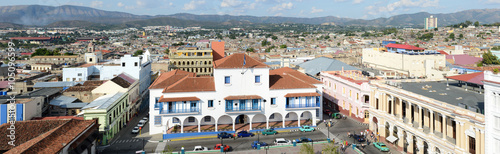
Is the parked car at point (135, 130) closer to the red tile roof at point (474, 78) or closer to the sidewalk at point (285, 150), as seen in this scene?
the sidewalk at point (285, 150)

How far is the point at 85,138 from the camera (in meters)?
32.2

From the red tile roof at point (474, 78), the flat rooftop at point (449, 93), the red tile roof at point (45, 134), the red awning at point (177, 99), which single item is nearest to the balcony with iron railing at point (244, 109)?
the red awning at point (177, 99)

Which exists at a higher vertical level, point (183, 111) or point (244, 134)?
point (183, 111)

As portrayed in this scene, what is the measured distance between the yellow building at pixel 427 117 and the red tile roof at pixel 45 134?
30.7 metres

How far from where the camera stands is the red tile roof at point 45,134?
86.7 ft

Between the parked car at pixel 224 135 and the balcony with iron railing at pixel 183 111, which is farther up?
the balcony with iron railing at pixel 183 111

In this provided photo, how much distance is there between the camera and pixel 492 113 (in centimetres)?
2433

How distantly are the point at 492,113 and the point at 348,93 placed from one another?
92.5 feet

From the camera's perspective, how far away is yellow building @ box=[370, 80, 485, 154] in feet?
87.6

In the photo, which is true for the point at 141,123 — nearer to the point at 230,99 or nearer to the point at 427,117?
the point at 230,99

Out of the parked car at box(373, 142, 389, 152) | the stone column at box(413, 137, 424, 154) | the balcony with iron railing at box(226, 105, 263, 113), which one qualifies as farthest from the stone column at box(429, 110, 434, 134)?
the balcony with iron railing at box(226, 105, 263, 113)

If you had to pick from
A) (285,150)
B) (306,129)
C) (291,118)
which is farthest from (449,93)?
(291,118)

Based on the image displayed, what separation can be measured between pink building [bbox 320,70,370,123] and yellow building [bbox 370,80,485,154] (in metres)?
6.33

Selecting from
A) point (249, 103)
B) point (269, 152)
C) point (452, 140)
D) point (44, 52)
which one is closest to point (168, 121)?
point (249, 103)
